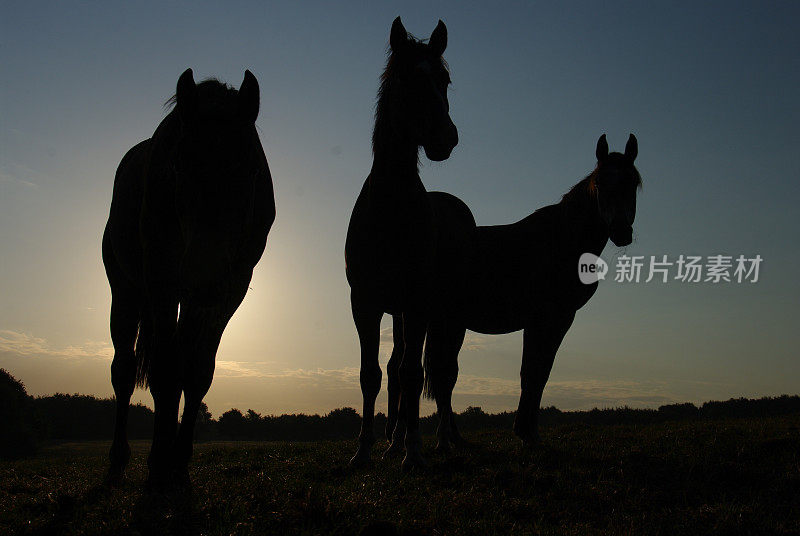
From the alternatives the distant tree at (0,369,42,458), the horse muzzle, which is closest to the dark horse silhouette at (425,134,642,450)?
the horse muzzle

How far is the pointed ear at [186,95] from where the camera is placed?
4.74 meters

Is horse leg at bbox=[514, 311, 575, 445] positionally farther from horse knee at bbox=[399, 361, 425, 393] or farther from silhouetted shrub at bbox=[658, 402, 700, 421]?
silhouetted shrub at bbox=[658, 402, 700, 421]

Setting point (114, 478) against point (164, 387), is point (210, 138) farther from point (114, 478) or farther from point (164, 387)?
point (114, 478)

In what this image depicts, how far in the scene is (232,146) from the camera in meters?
4.63

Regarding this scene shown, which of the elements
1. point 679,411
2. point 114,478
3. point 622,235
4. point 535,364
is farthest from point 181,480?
point 679,411

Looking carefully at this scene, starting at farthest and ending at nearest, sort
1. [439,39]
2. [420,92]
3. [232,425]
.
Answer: [232,425], [439,39], [420,92]

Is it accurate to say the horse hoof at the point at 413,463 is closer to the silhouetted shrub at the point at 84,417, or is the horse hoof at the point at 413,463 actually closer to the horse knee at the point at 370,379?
the horse knee at the point at 370,379

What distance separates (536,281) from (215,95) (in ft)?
18.9

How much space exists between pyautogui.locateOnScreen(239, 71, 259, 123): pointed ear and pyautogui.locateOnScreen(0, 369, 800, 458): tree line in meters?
6.87

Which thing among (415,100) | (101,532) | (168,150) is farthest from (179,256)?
(415,100)

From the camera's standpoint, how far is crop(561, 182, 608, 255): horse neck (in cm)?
916

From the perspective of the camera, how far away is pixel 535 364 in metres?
8.69

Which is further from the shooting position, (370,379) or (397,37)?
(370,379)

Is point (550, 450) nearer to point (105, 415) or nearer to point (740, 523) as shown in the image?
point (740, 523)
